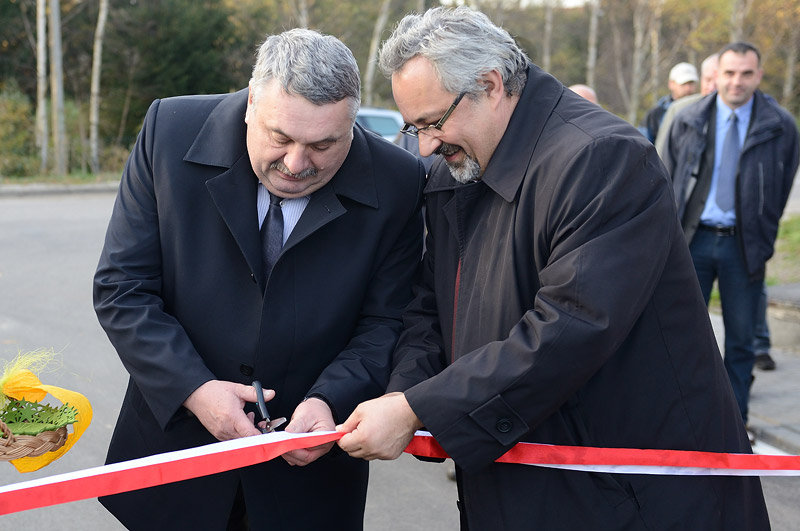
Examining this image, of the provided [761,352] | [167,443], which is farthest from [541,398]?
[761,352]

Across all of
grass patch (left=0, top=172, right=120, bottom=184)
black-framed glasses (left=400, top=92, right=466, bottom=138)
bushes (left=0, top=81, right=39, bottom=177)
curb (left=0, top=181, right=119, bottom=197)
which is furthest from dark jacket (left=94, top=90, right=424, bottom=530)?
bushes (left=0, top=81, right=39, bottom=177)

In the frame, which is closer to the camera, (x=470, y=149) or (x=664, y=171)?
(x=664, y=171)

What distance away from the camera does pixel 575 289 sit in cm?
191

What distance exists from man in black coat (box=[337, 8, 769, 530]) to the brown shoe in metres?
4.50

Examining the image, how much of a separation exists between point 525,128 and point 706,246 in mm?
3416

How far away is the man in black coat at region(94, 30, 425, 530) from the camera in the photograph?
237 cm

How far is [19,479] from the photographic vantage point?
4.27 m

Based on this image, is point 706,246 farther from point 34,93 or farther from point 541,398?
point 34,93

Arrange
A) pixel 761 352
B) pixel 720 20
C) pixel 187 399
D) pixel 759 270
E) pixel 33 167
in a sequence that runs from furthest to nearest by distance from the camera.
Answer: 1. pixel 720 20
2. pixel 33 167
3. pixel 761 352
4. pixel 759 270
5. pixel 187 399

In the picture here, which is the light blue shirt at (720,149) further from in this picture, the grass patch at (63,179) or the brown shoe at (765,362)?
the grass patch at (63,179)

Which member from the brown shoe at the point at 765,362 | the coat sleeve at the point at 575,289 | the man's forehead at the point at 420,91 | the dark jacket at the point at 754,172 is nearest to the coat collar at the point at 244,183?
the man's forehead at the point at 420,91

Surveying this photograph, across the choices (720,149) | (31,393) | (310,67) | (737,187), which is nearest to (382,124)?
(720,149)

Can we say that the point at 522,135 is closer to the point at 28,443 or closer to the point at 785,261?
the point at 28,443

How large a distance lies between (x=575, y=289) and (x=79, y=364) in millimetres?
5132
